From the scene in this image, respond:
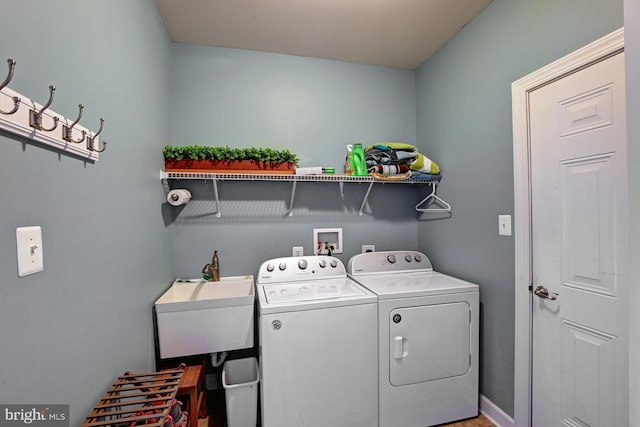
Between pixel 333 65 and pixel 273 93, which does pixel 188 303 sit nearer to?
pixel 273 93

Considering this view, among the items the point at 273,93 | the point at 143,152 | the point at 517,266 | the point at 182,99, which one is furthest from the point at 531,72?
the point at 182,99

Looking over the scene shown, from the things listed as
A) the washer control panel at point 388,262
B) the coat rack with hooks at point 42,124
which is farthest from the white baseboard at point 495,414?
the coat rack with hooks at point 42,124

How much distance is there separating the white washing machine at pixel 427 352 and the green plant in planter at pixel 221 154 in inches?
43.8

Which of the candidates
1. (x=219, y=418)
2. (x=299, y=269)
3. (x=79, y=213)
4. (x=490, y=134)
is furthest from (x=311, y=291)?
(x=490, y=134)

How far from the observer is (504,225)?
162cm

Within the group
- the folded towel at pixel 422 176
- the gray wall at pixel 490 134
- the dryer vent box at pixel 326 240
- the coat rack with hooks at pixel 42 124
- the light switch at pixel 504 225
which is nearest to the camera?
the coat rack with hooks at pixel 42 124

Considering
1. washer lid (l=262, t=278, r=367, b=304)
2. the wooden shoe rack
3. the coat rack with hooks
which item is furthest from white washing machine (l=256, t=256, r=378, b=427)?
the coat rack with hooks

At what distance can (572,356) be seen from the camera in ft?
4.32

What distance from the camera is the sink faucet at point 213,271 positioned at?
1.91 m

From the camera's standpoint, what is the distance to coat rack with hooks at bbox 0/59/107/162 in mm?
553

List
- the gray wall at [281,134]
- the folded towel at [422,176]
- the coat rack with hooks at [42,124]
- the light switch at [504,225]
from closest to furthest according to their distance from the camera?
the coat rack with hooks at [42,124]
the light switch at [504,225]
the gray wall at [281,134]
the folded towel at [422,176]

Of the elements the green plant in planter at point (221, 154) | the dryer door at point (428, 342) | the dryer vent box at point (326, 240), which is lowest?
the dryer door at point (428, 342)

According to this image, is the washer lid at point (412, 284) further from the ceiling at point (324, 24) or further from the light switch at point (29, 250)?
the ceiling at point (324, 24)

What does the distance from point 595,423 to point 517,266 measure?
2.46 feet
